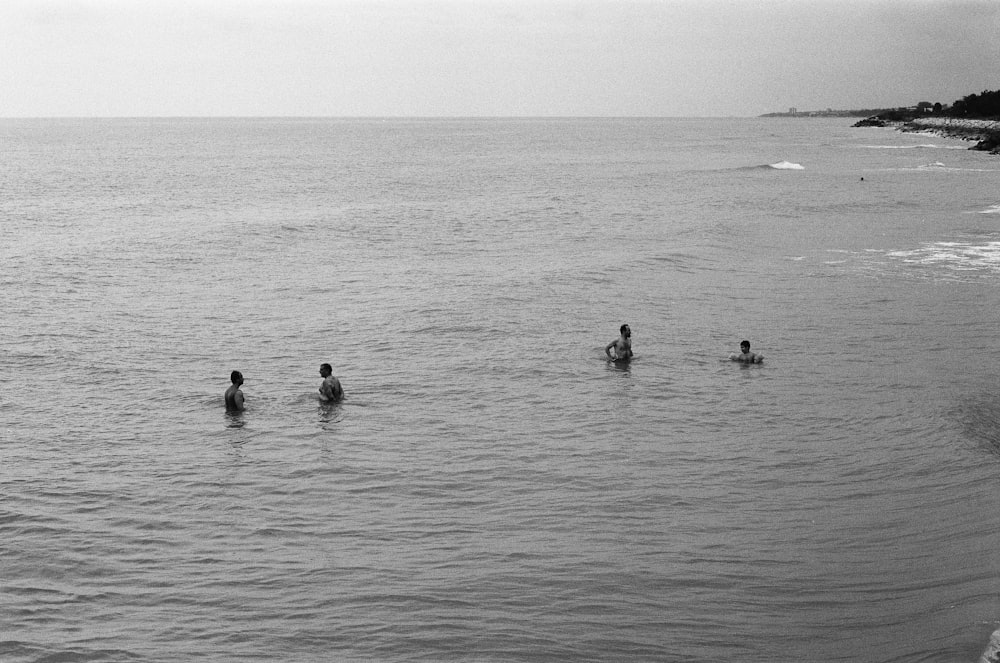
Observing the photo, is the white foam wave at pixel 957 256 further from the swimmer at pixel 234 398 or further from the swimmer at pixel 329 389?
the swimmer at pixel 234 398

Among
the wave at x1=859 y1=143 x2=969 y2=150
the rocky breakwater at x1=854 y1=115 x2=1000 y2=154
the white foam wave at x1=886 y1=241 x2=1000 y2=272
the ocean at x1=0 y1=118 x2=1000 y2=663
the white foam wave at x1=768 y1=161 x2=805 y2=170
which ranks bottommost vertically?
the ocean at x1=0 y1=118 x2=1000 y2=663

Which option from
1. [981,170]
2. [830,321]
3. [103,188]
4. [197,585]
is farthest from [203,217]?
[981,170]

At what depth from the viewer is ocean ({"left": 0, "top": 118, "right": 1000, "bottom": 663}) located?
→ 1128 centimetres

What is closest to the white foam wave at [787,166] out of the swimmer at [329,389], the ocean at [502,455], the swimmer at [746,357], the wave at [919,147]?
the wave at [919,147]

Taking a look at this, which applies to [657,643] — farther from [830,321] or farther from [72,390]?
[830,321]

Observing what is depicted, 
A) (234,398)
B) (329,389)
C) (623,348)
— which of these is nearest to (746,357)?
(623,348)

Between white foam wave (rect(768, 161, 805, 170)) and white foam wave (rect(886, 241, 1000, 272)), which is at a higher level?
white foam wave (rect(768, 161, 805, 170))

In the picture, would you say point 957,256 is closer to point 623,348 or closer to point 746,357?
point 746,357

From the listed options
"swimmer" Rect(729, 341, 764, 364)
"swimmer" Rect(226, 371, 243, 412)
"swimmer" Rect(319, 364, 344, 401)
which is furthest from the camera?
"swimmer" Rect(729, 341, 764, 364)

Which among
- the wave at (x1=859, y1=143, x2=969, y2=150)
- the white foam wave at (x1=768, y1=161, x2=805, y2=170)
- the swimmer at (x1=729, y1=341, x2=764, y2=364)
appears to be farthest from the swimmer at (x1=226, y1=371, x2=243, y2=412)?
the wave at (x1=859, y1=143, x2=969, y2=150)

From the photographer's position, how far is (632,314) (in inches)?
1130

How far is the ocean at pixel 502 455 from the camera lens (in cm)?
1128

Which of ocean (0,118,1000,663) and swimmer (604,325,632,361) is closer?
ocean (0,118,1000,663)

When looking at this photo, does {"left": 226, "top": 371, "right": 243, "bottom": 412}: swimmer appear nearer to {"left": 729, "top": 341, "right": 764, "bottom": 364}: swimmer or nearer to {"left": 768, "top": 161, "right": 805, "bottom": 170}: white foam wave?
{"left": 729, "top": 341, "right": 764, "bottom": 364}: swimmer
